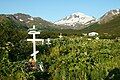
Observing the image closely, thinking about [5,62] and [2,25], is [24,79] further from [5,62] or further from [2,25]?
[2,25]

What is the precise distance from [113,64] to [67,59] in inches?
87.3

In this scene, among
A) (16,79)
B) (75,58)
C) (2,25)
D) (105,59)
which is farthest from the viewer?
(2,25)

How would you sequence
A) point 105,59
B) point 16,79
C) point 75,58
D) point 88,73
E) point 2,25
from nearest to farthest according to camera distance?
point 16,79 < point 88,73 < point 75,58 < point 105,59 < point 2,25

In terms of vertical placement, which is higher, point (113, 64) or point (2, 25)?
point (2, 25)

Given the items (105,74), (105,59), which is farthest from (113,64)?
(105,74)

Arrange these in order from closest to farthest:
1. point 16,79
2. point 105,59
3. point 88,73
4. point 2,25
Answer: point 16,79, point 88,73, point 105,59, point 2,25

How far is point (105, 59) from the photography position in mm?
17422

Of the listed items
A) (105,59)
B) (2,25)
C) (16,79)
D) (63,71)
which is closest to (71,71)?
(63,71)

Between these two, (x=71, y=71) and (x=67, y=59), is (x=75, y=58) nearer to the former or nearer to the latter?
(x=67, y=59)

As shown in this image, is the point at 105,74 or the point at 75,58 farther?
the point at 75,58

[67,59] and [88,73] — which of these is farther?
[67,59]

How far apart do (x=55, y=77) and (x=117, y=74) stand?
2.61m

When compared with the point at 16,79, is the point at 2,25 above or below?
above

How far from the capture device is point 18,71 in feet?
45.9
